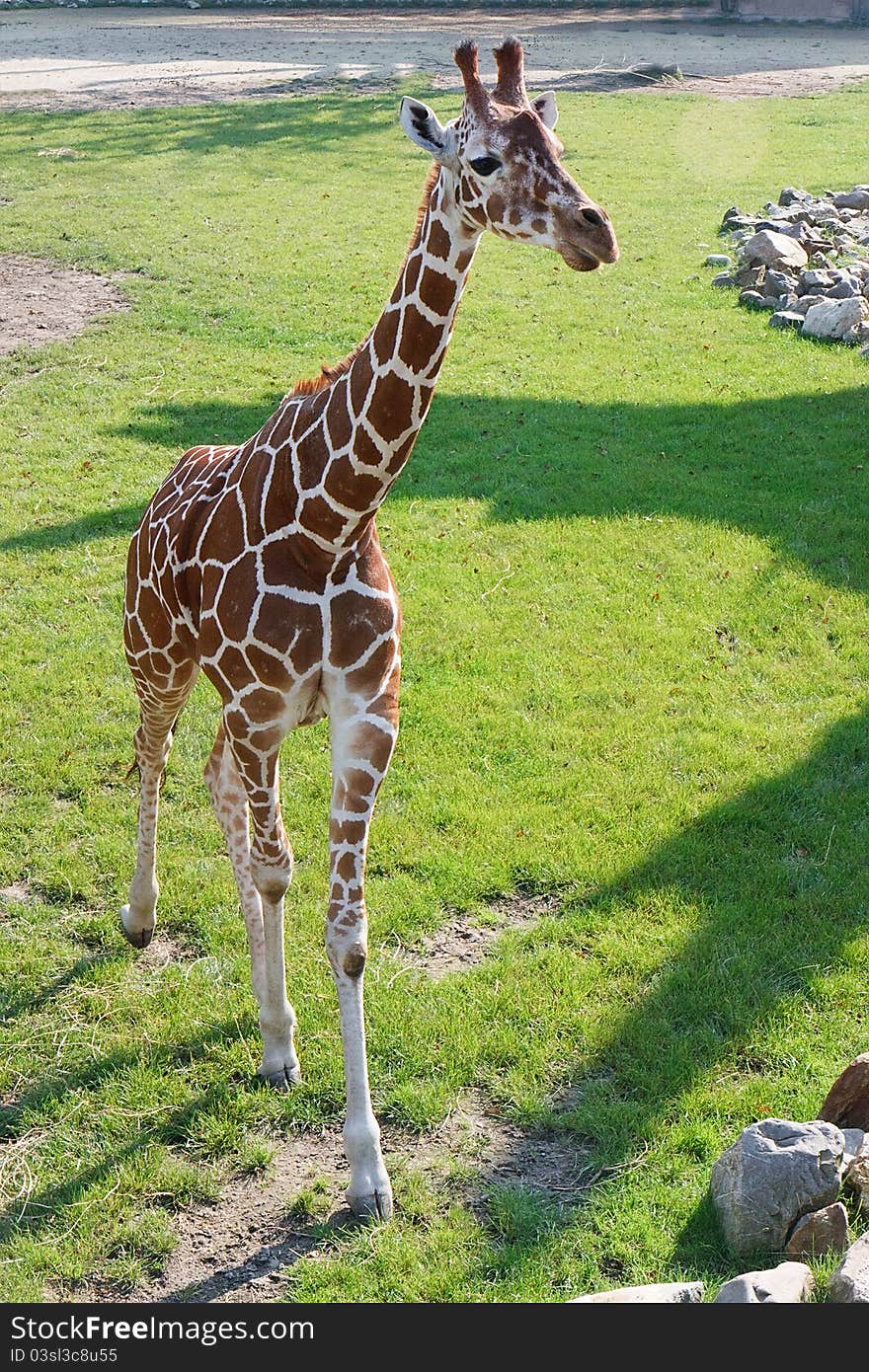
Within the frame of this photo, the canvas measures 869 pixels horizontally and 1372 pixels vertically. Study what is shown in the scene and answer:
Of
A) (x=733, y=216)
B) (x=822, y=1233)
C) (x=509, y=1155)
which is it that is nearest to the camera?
(x=822, y=1233)

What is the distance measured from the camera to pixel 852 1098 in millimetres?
4461

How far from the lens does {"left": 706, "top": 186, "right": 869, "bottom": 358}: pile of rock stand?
43.1ft

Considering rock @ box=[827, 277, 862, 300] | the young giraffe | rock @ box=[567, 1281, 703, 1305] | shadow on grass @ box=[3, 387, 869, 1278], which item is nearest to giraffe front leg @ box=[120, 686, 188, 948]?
the young giraffe

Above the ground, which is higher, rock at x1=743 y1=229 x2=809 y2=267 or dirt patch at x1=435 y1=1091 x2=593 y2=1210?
rock at x1=743 y1=229 x2=809 y2=267

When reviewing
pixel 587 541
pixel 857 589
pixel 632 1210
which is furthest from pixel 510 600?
pixel 632 1210

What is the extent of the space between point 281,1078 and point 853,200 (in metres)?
15.6

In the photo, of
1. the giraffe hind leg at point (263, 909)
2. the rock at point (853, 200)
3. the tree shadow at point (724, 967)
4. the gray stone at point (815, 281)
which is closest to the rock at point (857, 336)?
the gray stone at point (815, 281)

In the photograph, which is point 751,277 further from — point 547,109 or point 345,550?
point 345,550

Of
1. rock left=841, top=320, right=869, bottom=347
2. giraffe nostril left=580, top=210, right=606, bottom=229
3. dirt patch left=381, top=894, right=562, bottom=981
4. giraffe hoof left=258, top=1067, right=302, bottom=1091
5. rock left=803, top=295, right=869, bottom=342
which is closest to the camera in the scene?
giraffe nostril left=580, top=210, right=606, bottom=229

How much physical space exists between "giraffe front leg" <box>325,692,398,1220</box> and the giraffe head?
156 centimetres

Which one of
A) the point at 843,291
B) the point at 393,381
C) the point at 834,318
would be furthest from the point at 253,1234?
the point at 843,291

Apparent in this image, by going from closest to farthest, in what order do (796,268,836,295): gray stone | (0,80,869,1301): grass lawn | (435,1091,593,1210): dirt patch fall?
(435,1091,593,1210): dirt patch, (0,80,869,1301): grass lawn, (796,268,836,295): gray stone

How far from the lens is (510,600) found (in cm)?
851

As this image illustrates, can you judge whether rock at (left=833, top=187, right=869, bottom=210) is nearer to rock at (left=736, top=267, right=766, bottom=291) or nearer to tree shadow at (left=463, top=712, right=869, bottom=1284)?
rock at (left=736, top=267, right=766, bottom=291)
